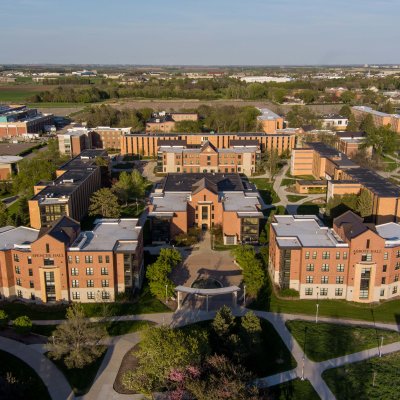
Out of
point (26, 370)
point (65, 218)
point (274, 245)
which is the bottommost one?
point (26, 370)

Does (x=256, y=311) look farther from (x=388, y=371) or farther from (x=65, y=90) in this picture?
(x=65, y=90)

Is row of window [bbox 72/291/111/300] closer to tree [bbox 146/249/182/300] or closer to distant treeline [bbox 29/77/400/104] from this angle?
tree [bbox 146/249/182/300]

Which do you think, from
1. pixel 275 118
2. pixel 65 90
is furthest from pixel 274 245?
pixel 65 90

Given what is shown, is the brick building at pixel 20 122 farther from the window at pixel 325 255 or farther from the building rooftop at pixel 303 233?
the window at pixel 325 255

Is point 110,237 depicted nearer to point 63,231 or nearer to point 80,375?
point 63,231

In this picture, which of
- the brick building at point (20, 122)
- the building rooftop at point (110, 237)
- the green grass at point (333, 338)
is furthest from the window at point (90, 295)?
the brick building at point (20, 122)
